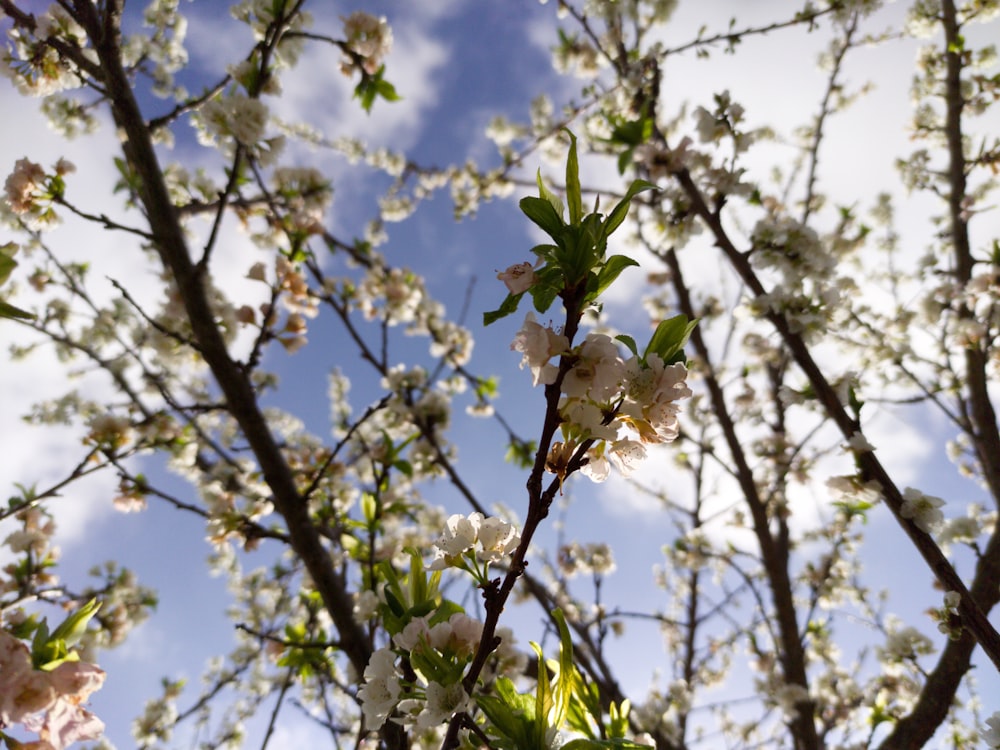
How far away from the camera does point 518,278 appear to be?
84 centimetres

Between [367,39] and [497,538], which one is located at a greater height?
[367,39]

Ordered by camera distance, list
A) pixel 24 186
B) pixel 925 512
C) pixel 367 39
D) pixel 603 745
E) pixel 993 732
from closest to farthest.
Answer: pixel 603 745 < pixel 993 732 < pixel 925 512 < pixel 24 186 < pixel 367 39

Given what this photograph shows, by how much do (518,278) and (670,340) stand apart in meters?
0.26

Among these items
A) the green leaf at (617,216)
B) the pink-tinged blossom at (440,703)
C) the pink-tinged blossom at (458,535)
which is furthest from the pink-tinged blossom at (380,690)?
the green leaf at (617,216)

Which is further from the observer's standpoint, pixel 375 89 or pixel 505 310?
pixel 375 89

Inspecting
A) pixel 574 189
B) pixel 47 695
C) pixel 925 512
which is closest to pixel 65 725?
pixel 47 695

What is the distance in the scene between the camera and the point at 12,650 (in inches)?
33.6

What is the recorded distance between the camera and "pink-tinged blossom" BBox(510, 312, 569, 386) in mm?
799

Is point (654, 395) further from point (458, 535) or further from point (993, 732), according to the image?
point (993, 732)

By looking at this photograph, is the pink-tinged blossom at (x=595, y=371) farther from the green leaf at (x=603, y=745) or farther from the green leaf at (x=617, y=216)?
the green leaf at (x=603, y=745)

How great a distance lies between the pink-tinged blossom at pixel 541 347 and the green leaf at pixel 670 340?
152mm

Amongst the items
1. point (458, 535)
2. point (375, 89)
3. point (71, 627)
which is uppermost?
point (375, 89)

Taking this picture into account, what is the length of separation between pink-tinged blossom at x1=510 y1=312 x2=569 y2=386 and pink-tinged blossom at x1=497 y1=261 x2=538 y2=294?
0.05 meters

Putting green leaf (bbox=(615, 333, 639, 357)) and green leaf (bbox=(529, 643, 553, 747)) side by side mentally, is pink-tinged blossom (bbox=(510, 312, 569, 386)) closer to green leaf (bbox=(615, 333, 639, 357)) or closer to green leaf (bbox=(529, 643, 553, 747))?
green leaf (bbox=(615, 333, 639, 357))
